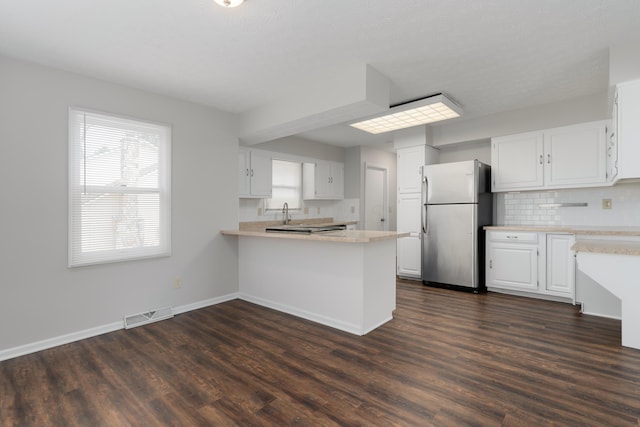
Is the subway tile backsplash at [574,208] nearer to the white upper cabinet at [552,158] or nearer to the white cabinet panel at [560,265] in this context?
the white upper cabinet at [552,158]

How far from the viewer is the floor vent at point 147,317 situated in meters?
3.15

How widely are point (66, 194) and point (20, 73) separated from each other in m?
1.02

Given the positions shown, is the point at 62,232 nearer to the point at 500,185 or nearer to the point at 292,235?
the point at 292,235

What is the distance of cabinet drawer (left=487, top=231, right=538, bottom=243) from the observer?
396 cm

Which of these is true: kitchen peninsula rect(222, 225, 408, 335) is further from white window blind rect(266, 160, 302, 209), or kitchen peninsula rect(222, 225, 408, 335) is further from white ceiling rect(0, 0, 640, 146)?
white ceiling rect(0, 0, 640, 146)

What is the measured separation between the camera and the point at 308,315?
3.33 m

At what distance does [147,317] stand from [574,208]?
514 cm

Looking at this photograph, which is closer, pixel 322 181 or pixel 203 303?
pixel 203 303

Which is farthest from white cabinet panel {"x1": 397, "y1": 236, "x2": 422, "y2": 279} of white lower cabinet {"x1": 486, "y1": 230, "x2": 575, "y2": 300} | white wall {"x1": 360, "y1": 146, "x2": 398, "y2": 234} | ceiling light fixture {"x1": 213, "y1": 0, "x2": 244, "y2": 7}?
ceiling light fixture {"x1": 213, "y1": 0, "x2": 244, "y2": 7}

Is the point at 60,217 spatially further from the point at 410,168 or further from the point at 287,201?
the point at 410,168

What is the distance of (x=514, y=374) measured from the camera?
7.07 feet

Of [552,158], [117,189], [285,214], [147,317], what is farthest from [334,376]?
[552,158]

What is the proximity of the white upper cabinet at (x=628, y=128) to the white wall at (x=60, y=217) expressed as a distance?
13.0 feet

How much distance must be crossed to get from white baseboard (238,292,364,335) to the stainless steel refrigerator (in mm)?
Result: 2158
